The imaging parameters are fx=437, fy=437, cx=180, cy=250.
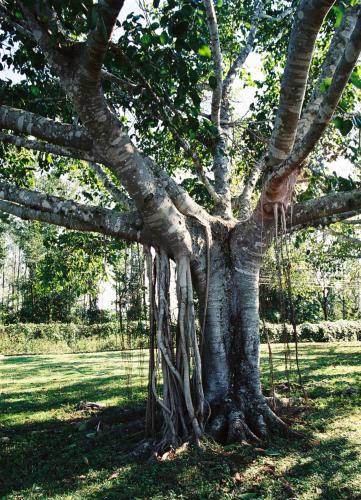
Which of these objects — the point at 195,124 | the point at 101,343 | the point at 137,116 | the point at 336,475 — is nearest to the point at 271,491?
the point at 336,475

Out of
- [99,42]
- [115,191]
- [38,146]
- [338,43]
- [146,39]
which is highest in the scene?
[338,43]

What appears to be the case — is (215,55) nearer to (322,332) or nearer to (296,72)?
(296,72)

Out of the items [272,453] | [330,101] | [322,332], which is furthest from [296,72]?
[322,332]

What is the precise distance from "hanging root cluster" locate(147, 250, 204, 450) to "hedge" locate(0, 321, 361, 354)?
16.3 m

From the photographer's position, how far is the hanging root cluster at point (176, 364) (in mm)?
4094

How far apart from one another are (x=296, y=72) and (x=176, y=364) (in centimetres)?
283

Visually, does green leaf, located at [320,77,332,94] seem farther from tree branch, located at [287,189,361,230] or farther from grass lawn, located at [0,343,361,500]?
grass lawn, located at [0,343,361,500]

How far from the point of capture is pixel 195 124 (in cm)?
446

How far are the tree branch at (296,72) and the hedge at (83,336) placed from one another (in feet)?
56.9

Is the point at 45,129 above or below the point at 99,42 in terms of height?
below

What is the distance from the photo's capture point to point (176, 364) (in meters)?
4.32

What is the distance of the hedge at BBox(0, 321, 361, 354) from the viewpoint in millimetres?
21062

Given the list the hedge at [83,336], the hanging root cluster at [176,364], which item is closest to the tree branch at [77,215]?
the hanging root cluster at [176,364]

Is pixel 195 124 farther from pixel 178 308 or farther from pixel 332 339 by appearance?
pixel 332 339
